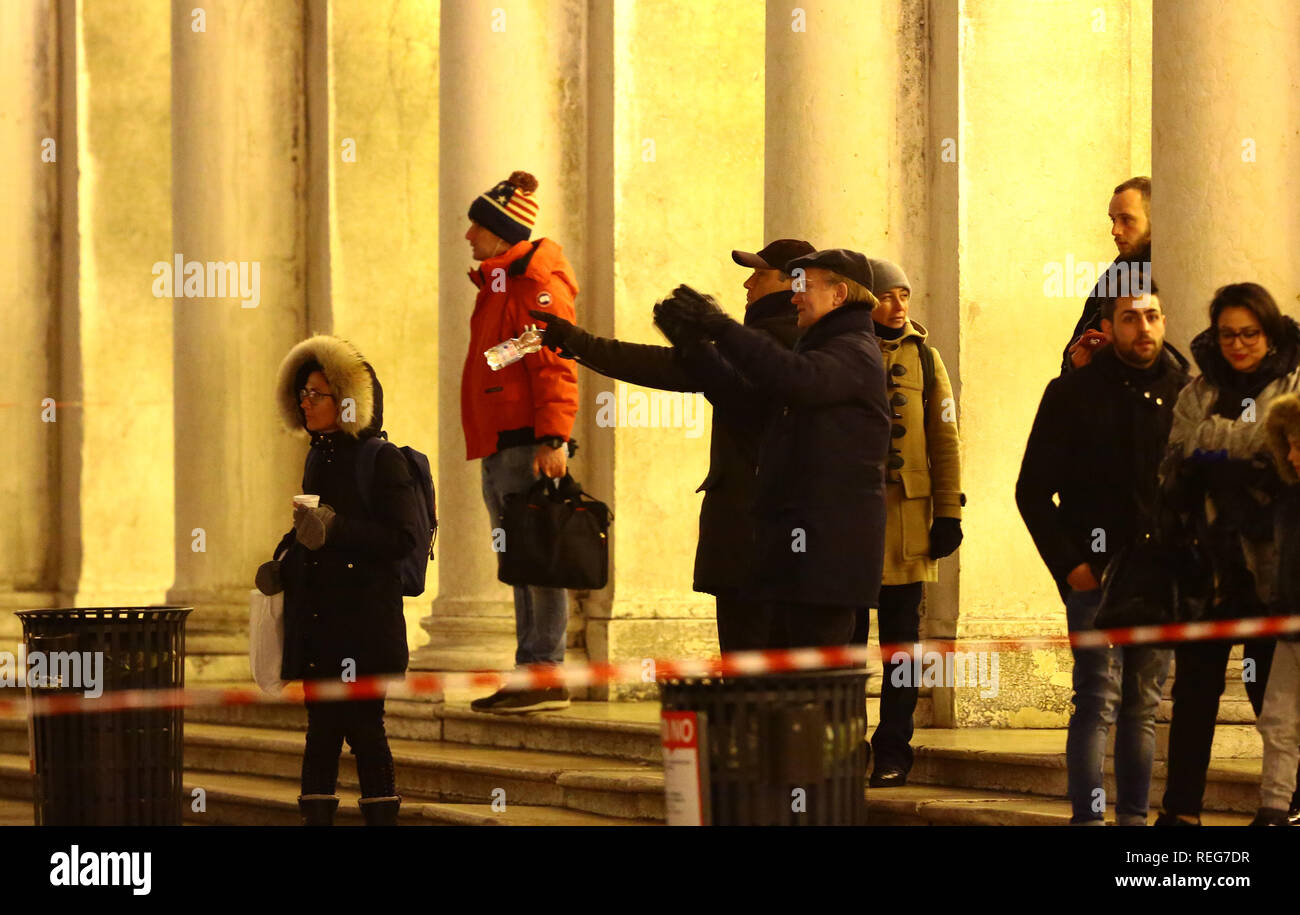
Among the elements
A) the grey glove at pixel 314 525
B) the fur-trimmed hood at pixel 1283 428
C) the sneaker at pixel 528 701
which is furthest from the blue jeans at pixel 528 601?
the fur-trimmed hood at pixel 1283 428

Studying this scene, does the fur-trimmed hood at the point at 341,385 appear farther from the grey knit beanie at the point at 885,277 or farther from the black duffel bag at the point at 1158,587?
the black duffel bag at the point at 1158,587

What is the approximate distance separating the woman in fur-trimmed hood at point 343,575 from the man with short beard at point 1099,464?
2.39 meters

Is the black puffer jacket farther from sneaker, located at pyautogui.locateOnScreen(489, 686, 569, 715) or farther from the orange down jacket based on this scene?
sneaker, located at pyautogui.locateOnScreen(489, 686, 569, 715)

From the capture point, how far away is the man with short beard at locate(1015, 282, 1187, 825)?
806cm

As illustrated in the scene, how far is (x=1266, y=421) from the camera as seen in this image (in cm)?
764

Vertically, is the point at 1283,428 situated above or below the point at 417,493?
above

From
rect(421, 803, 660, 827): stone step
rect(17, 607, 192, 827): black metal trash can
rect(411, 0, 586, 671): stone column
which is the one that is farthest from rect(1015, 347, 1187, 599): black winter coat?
rect(411, 0, 586, 671): stone column

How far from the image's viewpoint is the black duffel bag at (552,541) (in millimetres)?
10648

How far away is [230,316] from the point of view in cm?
1492

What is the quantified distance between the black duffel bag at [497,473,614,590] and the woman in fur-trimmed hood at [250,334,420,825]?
67.7 inches

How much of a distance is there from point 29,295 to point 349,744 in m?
8.77
